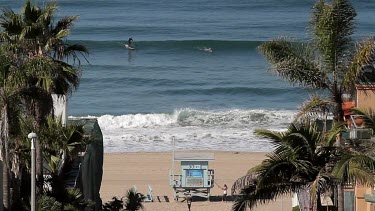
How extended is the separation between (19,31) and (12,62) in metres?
0.99

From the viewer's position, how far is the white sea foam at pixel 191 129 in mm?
45062

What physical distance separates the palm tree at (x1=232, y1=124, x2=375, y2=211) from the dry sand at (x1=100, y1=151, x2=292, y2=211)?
13.5m

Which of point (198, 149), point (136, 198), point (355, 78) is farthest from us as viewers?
point (198, 149)

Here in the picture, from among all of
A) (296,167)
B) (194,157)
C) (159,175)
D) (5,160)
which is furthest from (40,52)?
(159,175)

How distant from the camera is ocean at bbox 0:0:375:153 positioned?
49781 mm

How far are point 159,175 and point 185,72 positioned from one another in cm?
2844

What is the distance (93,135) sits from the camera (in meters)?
23.3

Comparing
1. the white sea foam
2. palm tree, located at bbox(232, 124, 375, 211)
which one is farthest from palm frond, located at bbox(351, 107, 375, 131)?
the white sea foam

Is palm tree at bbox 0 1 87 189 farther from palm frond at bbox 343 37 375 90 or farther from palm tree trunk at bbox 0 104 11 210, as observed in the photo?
palm frond at bbox 343 37 375 90

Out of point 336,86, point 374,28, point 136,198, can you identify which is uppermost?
point 374,28

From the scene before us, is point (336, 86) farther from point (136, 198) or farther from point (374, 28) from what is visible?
point (374, 28)

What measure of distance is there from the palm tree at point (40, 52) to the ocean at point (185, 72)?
22299 mm

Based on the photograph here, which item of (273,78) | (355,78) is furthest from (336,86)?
(273,78)

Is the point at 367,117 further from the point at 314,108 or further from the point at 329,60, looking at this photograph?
the point at 329,60
